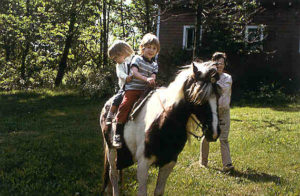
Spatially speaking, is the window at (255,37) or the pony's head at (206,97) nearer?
the pony's head at (206,97)

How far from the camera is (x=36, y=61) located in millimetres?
21281

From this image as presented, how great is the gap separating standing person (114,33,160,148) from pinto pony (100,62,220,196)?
0.11m

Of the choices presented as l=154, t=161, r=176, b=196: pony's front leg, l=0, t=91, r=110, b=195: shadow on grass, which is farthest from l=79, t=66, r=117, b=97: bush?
l=154, t=161, r=176, b=196: pony's front leg

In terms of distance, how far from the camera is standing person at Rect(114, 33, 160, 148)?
10.8ft

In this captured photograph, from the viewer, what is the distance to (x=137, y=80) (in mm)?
3398

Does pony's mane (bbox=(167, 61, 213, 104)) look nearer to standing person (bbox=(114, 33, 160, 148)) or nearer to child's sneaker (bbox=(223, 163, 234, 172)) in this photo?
standing person (bbox=(114, 33, 160, 148))

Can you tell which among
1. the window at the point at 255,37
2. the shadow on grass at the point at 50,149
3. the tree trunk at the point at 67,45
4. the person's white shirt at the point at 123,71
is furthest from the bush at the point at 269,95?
the person's white shirt at the point at 123,71

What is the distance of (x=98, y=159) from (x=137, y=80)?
3282mm

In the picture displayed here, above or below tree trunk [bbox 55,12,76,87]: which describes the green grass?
below

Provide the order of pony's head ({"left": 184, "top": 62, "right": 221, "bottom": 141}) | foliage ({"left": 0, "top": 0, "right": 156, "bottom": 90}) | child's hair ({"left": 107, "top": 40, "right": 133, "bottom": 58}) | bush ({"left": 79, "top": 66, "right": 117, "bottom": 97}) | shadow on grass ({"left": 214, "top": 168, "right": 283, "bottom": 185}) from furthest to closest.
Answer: foliage ({"left": 0, "top": 0, "right": 156, "bottom": 90})
bush ({"left": 79, "top": 66, "right": 117, "bottom": 97})
shadow on grass ({"left": 214, "top": 168, "right": 283, "bottom": 185})
child's hair ({"left": 107, "top": 40, "right": 133, "bottom": 58})
pony's head ({"left": 184, "top": 62, "right": 221, "bottom": 141})

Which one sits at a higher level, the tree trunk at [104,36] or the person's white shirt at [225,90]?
the tree trunk at [104,36]

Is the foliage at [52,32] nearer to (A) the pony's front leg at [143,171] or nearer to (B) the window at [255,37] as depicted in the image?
(B) the window at [255,37]

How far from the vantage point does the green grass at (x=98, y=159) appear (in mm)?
4797

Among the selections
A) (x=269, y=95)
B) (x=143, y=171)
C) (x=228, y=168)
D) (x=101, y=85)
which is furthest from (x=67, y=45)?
(x=143, y=171)
